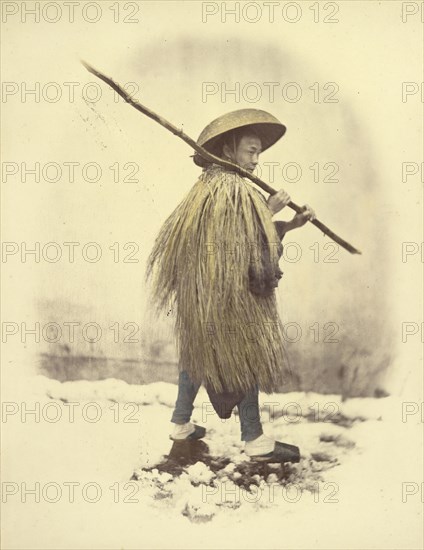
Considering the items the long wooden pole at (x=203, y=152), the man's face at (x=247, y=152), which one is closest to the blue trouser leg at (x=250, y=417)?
the long wooden pole at (x=203, y=152)

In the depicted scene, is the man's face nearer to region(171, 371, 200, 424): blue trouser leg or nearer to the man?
the man

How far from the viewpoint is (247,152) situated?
1992 millimetres

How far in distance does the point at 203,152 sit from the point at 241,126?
5.1 inches

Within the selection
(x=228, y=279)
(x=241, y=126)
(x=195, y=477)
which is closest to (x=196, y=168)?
(x=241, y=126)

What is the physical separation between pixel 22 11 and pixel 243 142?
2.52 feet

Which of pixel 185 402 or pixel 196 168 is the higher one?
pixel 196 168

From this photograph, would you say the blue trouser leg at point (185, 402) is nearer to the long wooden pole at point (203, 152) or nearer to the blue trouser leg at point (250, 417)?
the blue trouser leg at point (250, 417)

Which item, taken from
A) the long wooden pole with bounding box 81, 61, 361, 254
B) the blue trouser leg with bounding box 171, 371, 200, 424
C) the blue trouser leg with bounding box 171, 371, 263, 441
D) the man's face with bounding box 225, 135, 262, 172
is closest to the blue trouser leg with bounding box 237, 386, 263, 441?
the blue trouser leg with bounding box 171, 371, 263, 441

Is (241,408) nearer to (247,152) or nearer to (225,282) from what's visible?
(225,282)

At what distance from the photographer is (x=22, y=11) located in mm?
2055

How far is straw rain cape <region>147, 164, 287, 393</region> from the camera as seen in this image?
193cm

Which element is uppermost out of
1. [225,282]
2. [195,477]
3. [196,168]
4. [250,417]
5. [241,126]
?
[241,126]

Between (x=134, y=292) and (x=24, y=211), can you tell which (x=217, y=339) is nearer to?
(x=134, y=292)

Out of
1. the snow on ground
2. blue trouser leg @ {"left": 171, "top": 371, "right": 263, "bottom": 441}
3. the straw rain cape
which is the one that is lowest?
the snow on ground
